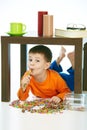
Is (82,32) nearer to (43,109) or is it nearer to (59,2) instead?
(43,109)

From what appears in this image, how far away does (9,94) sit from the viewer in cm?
125

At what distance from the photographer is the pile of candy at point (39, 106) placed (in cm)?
113

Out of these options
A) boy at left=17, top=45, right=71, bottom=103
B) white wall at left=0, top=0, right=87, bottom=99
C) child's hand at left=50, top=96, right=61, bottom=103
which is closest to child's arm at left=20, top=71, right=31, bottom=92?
boy at left=17, top=45, right=71, bottom=103

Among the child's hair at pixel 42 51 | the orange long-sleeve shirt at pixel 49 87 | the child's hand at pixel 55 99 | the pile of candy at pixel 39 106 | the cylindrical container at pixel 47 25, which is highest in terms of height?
the cylindrical container at pixel 47 25

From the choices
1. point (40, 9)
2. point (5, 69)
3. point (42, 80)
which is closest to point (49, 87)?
point (42, 80)

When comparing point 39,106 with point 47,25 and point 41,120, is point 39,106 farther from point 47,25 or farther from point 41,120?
point 47,25

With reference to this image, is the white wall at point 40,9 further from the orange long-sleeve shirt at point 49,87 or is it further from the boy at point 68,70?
the orange long-sleeve shirt at point 49,87

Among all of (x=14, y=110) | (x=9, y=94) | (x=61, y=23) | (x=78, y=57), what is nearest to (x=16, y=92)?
(x=9, y=94)

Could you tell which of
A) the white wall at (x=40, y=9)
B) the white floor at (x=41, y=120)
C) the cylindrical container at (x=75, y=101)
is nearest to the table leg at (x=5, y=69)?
the white floor at (x=41, y=120)

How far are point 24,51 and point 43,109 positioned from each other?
34 cm

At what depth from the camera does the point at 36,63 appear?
4.00 feet

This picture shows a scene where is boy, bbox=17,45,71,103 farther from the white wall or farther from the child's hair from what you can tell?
the white wall

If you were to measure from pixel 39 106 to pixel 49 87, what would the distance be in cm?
9

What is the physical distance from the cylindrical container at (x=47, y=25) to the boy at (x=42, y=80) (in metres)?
0.05
